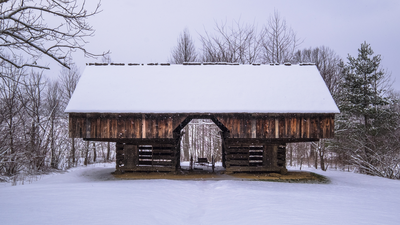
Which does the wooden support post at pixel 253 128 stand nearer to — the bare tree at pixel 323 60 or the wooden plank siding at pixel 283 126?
the wooden plank siding at pixel 283 126

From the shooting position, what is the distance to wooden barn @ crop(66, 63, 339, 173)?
11844 mm

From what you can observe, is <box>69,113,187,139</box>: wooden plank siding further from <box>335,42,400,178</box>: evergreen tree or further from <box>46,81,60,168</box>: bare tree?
<box>335,42,400,178</box>: evergreen tree

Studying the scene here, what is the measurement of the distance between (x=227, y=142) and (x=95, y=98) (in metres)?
6.75

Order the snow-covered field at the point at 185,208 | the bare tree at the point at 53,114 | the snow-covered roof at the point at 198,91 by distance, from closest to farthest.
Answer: the snow-covered field at the point at 185,208 < the snow-covered roof at the point at 198,91 < the bare tree at the point at 53,114

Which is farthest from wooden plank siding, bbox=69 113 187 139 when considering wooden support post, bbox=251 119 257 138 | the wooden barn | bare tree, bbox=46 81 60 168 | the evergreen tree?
the evergreen tree

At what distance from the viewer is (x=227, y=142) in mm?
13641

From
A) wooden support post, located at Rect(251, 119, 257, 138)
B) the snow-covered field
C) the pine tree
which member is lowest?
the snow-covered field

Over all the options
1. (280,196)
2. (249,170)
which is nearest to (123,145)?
(249,170)

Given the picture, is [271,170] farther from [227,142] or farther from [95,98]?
[95,98]

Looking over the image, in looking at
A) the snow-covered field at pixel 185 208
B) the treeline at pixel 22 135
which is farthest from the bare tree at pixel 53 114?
the snow-covered field at pixel 185 208

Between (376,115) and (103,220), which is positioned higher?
(376,115)

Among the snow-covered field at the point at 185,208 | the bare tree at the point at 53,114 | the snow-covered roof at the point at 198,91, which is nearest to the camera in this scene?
the snow-covered field at the point at 185,208

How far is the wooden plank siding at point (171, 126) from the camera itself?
12125 mm

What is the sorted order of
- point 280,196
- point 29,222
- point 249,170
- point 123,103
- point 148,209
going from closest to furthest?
point 29,222
point 148,209
point 280,196
point 123,103
point 249,170
